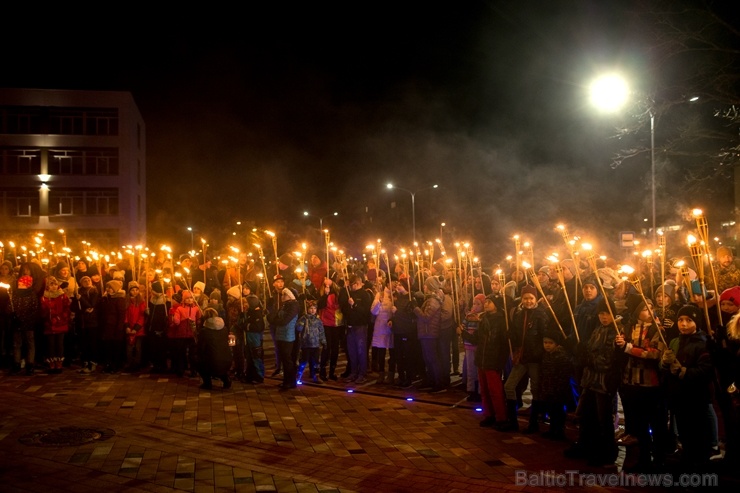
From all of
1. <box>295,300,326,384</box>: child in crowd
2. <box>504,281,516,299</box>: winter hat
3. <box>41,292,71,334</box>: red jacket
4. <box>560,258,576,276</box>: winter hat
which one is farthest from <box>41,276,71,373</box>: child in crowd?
<box>560,258,576,276</box>: winter hat

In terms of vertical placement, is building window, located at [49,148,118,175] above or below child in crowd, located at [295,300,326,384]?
above

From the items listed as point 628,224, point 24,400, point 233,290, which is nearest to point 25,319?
point 24,400

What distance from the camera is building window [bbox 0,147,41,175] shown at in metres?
49.2

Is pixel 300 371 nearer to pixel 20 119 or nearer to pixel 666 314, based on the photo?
pixel 666 314

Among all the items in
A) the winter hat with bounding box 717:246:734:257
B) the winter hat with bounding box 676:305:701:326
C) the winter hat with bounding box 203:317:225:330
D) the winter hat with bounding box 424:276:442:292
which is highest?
the winter hat with bounding box 717:246:734:257

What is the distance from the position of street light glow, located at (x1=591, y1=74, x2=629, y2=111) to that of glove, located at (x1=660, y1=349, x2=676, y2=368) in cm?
1167

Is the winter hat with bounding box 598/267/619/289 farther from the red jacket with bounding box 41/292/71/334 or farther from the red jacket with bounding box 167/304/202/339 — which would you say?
the red jacket with bounding box 41/292/71/334

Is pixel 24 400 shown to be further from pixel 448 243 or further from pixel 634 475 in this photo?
pixel 448 243

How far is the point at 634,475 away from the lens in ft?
22.6

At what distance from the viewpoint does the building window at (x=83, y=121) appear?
5006 centimetres

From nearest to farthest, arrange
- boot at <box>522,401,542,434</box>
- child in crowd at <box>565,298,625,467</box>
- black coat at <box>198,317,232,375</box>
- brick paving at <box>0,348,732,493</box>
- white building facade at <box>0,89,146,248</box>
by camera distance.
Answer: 1. brick paving at <box>0,348,732,493</box>
2. child in crowd at <box>565,298,625,467</box>
3. boot at <box>522,401,542,434</box>
4. black coat at <box>198,317,232,375</box>
5. white building facade at <box>0,89,146,248</box>

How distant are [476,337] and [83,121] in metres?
48.9

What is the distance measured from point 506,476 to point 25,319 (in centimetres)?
1034

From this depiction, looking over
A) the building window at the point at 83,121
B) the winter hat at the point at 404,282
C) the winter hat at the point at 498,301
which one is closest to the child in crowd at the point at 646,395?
the winter hat at the point at 498,301
